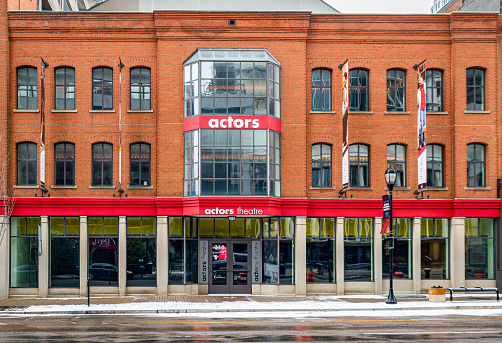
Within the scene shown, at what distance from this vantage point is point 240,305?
26719 millimetres

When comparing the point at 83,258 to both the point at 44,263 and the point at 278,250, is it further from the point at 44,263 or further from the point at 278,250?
the point at 278,250

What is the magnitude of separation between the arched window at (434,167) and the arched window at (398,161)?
4.11 feet

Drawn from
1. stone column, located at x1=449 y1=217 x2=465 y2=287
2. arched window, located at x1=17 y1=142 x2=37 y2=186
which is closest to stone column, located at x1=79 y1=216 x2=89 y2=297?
arched window, located at x1=17 y1=142 x2=37 y2=186

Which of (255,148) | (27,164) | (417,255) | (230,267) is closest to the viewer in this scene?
(255,148)

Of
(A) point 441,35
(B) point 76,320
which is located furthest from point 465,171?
(B) point 76,320

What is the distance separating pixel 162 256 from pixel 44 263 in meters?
5.63

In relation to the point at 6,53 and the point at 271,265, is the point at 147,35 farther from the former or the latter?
the point at 271,265

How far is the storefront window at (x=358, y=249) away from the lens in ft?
103

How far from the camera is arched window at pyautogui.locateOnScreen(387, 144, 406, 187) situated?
31.8 metres

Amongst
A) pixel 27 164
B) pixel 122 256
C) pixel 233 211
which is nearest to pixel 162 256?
pixel 122 256

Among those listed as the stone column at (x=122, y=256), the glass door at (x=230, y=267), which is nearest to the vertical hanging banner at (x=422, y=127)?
the glass door at (x=230, y=267)

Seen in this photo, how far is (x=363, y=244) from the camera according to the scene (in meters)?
31.4

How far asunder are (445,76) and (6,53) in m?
21.7

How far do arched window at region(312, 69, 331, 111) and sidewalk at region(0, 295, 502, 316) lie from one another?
936 centimetres
